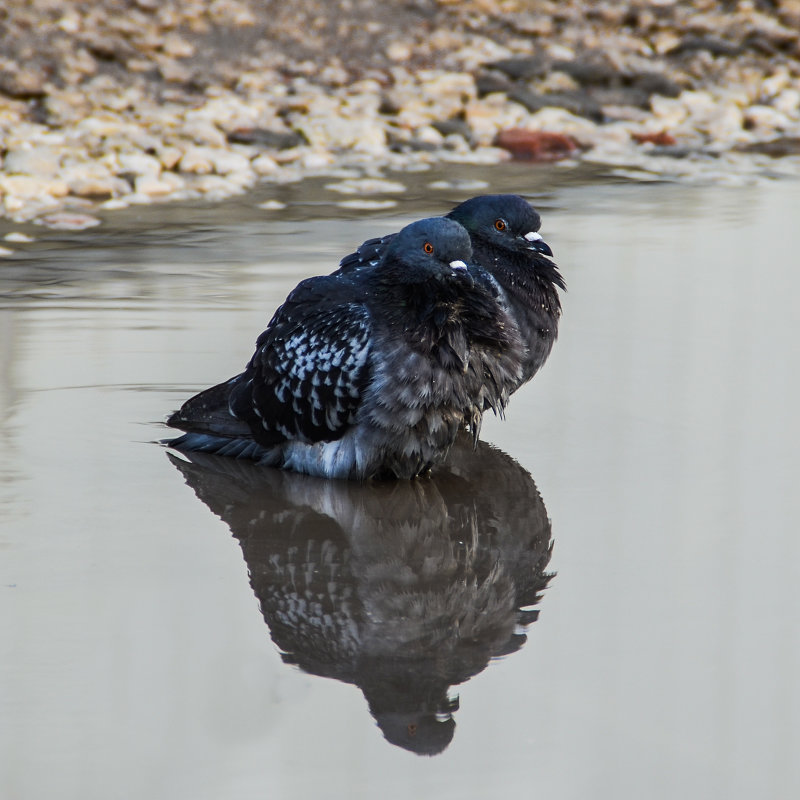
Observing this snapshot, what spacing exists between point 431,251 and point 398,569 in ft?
4.15

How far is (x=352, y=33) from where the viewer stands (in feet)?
40.0

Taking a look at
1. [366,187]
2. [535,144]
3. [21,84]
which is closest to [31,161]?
[21,84]

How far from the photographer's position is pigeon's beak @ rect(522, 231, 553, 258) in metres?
6.17

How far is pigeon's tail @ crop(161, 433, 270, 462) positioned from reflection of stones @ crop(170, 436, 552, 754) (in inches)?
1.5

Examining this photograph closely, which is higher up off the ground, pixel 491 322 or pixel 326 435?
pixel 491 322

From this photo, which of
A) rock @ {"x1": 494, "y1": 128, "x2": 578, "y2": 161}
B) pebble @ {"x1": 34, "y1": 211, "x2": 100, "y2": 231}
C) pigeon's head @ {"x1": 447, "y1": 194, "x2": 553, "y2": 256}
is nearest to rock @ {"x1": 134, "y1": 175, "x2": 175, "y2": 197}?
pebble @ {"x1": 34, "y1": 211, "x2": 100, "y2": 231}

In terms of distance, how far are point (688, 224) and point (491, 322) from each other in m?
3.91

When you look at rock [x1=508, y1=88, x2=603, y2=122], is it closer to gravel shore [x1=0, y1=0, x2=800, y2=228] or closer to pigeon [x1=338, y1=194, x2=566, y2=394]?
gravel shore [x1=0, y1=0, x2=800, y2=228]

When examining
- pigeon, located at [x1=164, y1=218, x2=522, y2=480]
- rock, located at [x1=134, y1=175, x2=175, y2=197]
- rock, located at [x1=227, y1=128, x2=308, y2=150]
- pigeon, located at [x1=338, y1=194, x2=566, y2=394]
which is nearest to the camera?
pigeon, located at [x1=164, y1=218, x2=522, y2=480]

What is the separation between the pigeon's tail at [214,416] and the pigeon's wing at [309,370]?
0.04m

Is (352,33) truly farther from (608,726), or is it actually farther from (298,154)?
(608,726)

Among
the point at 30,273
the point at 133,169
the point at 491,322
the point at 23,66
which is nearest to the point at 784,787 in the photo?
the point at 491,322

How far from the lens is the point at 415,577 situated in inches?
172

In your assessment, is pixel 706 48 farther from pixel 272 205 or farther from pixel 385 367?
pixel 385 367
